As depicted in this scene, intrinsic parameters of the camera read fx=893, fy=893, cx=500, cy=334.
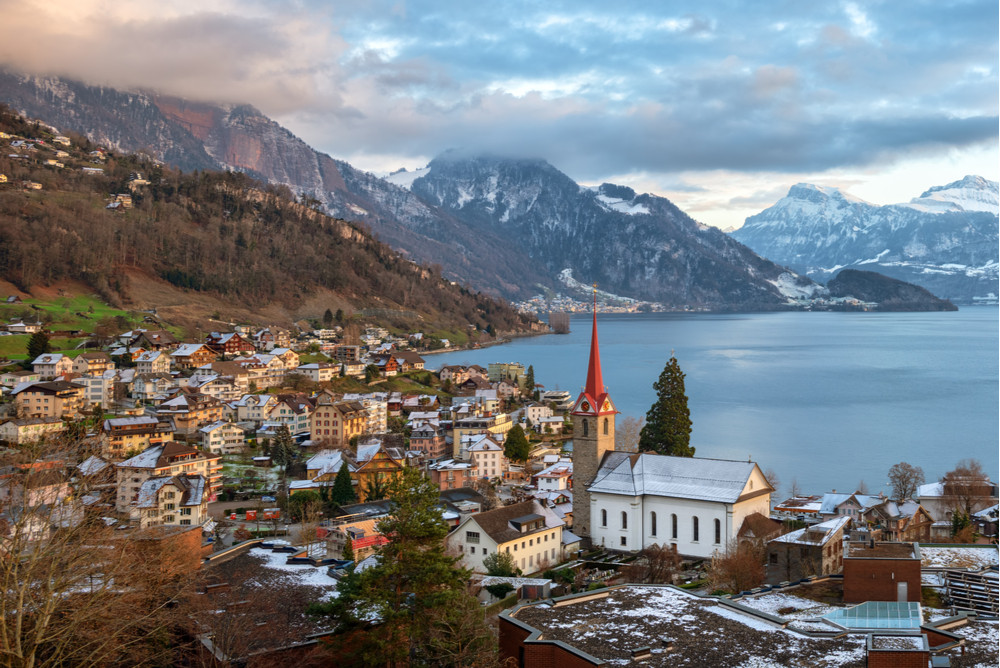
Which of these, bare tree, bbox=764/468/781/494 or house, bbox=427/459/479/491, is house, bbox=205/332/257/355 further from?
bare tree, bbox=764/468/781/494

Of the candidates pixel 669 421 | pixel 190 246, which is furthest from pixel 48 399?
pixel 190 246

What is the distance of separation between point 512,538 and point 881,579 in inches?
489

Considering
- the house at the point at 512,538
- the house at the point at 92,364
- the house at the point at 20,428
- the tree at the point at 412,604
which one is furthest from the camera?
the house at the point at 92,364

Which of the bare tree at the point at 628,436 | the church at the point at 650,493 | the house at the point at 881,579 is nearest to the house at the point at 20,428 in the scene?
the church at the point at 650,493

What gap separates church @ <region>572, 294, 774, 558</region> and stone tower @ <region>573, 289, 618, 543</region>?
3 cm

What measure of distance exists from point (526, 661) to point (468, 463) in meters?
36.6

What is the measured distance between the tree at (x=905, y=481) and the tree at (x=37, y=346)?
180 ft

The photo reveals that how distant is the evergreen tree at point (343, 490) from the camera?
38750mm

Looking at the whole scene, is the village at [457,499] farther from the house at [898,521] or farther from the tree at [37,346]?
the tree at [37,346]

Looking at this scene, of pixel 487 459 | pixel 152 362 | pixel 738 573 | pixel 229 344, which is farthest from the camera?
pixel 229 344

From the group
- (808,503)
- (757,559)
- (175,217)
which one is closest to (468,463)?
(808,503)

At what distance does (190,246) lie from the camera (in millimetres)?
108125

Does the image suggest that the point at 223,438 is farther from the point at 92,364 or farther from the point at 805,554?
the point at 805,554

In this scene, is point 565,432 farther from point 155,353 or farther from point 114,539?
point 114,539
